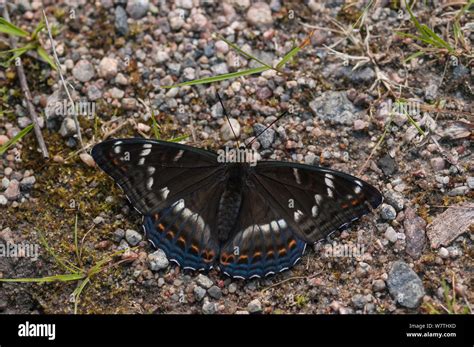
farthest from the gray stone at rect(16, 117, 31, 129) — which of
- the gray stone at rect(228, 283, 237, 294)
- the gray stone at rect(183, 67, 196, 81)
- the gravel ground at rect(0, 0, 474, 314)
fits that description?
the gray stone at rect(228, 283, 237, 294)

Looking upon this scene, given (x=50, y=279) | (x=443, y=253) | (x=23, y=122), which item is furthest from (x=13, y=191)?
(x=443, y=253)

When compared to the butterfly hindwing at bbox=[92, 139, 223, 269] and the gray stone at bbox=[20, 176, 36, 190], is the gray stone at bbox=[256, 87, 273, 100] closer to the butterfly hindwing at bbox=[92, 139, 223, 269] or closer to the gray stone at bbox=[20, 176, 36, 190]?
the butterfly hindwing at bbox=[92, 139, 223, 269]

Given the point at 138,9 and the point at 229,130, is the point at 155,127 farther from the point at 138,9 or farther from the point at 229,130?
the point at 138,9

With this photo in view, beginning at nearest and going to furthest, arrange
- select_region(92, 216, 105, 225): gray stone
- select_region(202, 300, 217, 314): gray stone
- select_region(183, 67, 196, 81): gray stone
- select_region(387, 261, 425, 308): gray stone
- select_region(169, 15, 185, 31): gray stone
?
select_region(387, 261, 425, 308): gray stone < select_region(202, 300, 217, 314): gray stone < select_region(92, 216, 105, 225): gray stone < select_region(183, 67, 196, 81): gray stone < select_region(169, 15, 185, 31): gray stone

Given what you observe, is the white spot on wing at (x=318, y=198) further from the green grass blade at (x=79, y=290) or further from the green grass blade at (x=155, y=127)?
the green grass blade at (x=79, y=290)
